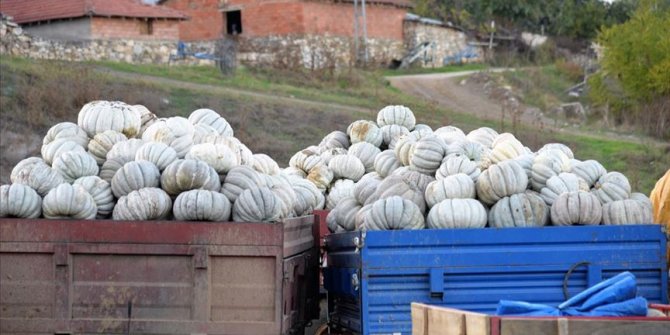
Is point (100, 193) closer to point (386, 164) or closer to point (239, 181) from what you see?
point (239, 181)

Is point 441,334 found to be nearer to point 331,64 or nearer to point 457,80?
point 331,64

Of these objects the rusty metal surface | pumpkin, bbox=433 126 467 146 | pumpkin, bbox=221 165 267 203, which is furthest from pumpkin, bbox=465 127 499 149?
the rusty metal surface

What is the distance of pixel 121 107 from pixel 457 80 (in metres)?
38.5

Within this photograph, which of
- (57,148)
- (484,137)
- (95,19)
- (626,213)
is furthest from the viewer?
(95,19)

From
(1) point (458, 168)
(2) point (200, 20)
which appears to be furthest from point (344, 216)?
(2) point (200, 20)

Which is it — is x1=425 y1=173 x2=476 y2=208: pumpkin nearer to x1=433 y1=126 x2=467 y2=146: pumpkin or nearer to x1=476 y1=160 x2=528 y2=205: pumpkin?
x1=476 y1=160 x2=528 y2=205: pumpkin

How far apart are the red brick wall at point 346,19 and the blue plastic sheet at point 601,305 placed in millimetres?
45461

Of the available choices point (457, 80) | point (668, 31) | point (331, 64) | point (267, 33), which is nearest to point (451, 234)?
point (668, 31)

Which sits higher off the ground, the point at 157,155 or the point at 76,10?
the point at 76,10

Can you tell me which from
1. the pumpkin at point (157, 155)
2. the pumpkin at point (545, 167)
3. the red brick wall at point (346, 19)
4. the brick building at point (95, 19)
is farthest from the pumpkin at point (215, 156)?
the red brick wall at point (346, 19)

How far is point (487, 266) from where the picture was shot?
9.71 m

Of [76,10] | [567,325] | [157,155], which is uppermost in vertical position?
[76,10]

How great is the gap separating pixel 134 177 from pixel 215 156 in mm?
917

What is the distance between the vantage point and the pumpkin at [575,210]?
1036cm
